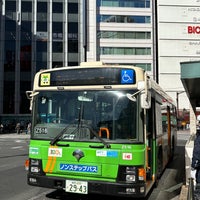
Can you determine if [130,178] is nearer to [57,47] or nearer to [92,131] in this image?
[92,131]

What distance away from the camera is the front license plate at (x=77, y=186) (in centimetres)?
687

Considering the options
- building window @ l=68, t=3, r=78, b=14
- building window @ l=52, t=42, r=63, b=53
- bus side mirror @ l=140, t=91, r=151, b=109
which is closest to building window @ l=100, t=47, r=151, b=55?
building window @ l=68, t=3, r=78, b=14

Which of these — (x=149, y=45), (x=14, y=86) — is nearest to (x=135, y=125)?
(x=14, y=86)

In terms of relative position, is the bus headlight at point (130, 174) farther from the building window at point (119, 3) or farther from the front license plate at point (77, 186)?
the building window at point (119, 3)

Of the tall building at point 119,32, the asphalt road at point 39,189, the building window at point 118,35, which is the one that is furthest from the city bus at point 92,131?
the building window at point 118,35

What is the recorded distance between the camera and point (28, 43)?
59.3 meters

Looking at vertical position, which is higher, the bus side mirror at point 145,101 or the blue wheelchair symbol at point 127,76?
the blue wheelchair symbol at point 127,76

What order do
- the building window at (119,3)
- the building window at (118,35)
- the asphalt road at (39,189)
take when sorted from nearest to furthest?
1. the asphalt road at (39,189)
2. the building window at (118,35)
3. the building window at (119,3)

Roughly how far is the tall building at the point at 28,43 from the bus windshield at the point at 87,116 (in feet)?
168

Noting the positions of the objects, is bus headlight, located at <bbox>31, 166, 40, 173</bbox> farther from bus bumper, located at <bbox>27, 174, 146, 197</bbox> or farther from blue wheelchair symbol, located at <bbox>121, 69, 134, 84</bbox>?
blue wheelchair symbol, located at <bbox>121, 69, 134, 84</bbox>

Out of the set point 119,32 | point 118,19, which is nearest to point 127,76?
point 119,32

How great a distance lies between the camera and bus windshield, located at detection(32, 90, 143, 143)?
691cm

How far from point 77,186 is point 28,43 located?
54.7 meters

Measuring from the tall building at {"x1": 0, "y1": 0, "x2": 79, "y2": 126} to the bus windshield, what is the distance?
2017 inches
